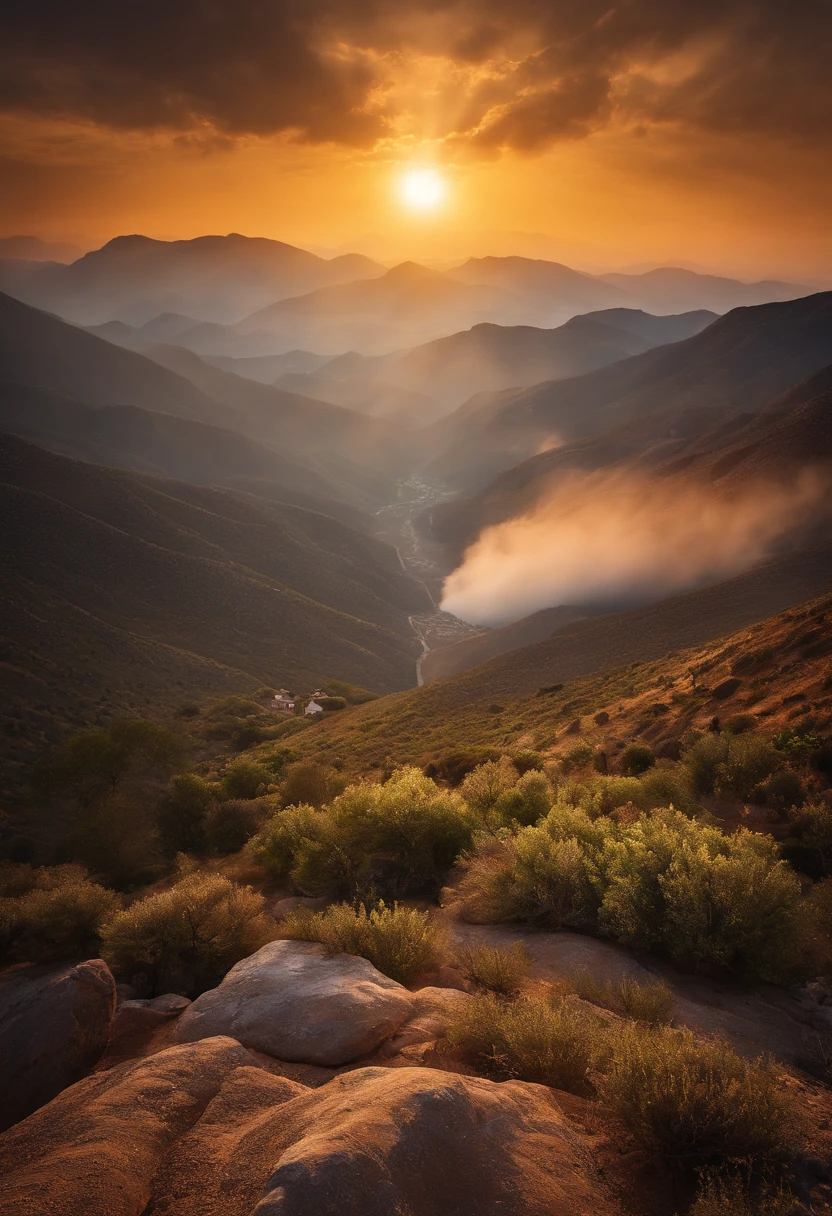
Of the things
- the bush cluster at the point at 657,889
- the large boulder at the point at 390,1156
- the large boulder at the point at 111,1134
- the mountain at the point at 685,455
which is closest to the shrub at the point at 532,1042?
the large boulder at the point at 390,1156

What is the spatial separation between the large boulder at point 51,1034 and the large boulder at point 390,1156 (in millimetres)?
3700

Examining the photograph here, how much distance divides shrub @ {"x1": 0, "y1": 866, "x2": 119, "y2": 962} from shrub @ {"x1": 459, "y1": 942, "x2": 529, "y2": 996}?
7.65m

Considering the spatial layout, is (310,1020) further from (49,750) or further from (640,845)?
(49,750)

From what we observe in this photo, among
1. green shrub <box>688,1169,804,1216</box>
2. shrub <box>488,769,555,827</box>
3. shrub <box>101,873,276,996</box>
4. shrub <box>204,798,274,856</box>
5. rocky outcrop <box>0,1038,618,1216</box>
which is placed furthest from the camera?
shrub <box>204,798,274,856</box>

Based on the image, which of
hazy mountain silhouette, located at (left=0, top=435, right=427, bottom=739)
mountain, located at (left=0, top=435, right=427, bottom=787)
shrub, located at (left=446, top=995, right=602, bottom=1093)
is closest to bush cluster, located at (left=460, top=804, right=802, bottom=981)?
shrub, located at (left=446, top=995, right=602, bottom=1093)

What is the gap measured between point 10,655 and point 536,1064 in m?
62.7

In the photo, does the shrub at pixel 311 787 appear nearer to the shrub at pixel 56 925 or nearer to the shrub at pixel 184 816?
the shrub at pixel 184 816

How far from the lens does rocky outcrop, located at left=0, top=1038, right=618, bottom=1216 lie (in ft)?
15.1

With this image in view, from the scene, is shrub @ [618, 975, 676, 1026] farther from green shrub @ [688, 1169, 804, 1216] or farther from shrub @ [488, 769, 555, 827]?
shrub @ [488, 769, 555, 827]

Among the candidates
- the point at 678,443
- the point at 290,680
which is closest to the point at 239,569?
the point at 290,680

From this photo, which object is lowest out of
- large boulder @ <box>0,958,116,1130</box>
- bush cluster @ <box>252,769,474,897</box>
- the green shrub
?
large boulder @ <box>0,958,116,1130</box>

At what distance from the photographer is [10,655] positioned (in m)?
55.9

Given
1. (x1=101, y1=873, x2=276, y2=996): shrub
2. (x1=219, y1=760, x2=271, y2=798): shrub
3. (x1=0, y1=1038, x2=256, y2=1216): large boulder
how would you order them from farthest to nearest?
(x1=219, y1=760, x2=271, y2=798): shrub < (x1=101, y1=873, x2=276, y2=996): shrub < (x1=0, y1=1038, x2=256, y2=1216): large boulder

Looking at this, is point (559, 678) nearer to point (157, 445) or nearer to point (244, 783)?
point (244, 783)
